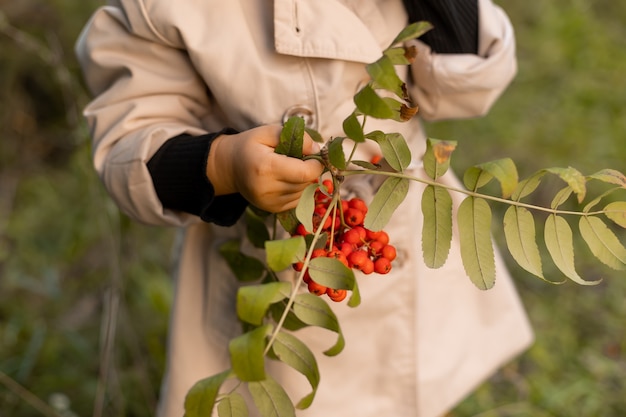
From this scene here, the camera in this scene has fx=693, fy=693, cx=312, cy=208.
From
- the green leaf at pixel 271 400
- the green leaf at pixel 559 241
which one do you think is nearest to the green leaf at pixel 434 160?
the green leaf at pixel 559 241

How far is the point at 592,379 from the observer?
5.45 ft

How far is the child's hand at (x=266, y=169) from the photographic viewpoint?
709mm

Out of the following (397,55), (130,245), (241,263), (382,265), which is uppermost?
(397,55)

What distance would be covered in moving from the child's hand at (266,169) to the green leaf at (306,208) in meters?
0.08

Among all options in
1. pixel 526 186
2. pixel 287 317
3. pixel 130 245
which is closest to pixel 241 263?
pixel 287 317

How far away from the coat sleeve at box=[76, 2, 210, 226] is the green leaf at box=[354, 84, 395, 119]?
395 mm

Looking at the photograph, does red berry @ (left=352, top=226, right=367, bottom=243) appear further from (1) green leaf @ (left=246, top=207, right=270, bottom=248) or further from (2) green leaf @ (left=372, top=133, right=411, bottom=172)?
(1) green leaf @ (left=246, top=207, right=270, bottom=248)

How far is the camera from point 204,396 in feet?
1.80

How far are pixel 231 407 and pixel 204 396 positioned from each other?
0.05m

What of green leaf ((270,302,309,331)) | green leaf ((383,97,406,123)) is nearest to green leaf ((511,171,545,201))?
green leaf ((383,97,406,123))

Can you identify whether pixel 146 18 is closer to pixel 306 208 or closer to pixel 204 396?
pixel 306 208

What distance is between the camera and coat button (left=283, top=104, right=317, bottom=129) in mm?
907

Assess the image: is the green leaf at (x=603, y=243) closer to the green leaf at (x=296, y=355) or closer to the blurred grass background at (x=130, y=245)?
the green leaf at (x=296, y=355)

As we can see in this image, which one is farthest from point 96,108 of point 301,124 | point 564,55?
point 564,55
